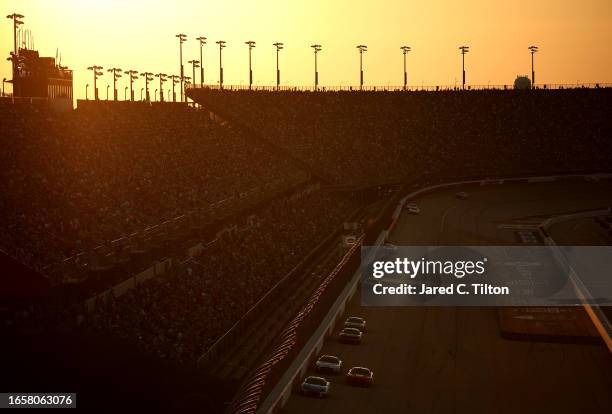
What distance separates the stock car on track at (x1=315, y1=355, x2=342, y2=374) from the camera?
1023 inches

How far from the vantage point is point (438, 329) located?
3177cm

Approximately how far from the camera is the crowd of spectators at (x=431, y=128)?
7075cm

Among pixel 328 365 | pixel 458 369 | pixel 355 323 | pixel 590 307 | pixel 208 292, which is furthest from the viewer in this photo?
pixel 590 307

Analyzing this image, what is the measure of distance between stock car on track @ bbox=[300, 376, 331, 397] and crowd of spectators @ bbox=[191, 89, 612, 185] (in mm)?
40720

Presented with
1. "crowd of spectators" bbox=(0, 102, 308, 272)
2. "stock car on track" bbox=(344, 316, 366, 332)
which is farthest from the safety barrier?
"crowd of spectators" bbox=(0, 102, 308, 272)

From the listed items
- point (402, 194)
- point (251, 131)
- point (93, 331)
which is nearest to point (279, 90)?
point (251, 131)

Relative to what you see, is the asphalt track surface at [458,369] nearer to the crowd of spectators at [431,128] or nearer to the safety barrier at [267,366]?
the safety barrier at [267,366]

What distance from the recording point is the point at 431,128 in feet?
264

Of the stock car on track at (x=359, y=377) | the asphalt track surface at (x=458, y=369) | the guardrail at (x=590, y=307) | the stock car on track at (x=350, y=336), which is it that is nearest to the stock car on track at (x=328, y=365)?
the asphalt track surface at (x=458, y=369)

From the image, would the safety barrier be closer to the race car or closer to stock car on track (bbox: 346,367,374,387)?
stock car on track (bbox: 346,367,374,387)

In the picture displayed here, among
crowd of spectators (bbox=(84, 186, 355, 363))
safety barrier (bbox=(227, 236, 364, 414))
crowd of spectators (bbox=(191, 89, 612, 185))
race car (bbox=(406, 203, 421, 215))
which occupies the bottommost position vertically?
safety barrier (bbox=(227, 236, 364, 414))

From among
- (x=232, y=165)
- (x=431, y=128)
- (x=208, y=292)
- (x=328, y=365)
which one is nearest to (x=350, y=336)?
(x=328, y=365)

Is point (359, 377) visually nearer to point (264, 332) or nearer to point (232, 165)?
point (264, 332)

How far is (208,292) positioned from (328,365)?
4.03 m
